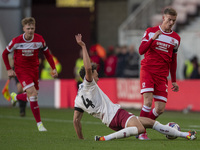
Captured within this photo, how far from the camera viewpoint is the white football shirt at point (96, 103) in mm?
9180

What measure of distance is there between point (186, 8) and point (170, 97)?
941 cm

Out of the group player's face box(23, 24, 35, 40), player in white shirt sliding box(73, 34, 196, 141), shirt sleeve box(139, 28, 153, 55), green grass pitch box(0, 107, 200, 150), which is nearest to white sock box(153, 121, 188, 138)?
player in white shirt sliding box(73, 34, 196, 141)

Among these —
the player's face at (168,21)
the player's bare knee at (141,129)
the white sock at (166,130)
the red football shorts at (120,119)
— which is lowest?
the white sock at (166,130)

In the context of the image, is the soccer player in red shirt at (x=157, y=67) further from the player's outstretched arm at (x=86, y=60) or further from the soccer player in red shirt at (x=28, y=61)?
the soccer player in red shirt at (x=28, y=61)

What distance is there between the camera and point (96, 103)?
9.23 meters

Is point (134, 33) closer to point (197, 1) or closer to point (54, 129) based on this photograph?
point (197, 1)

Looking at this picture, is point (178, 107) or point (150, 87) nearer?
point (150, 87)

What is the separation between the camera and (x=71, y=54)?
2886cm

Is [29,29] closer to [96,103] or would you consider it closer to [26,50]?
[26,50]

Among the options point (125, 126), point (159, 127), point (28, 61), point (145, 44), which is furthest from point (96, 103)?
point (28, 61)

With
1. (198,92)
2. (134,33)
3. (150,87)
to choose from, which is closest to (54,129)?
(150,87)

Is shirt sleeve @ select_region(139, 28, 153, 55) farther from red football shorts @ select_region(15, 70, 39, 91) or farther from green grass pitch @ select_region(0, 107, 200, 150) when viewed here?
red football shorts @ select_region(15, 70, 39, 91)

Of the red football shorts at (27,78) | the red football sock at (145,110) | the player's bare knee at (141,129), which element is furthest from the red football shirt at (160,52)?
the red football shorts at (27,78)

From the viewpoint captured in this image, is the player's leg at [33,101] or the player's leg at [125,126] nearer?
the player's leg at [125,126]
